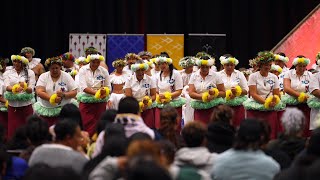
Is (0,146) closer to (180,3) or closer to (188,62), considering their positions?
(188,62)

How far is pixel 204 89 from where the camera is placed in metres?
10.5

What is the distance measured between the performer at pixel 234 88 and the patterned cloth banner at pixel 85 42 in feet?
17.9

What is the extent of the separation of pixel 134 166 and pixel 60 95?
6.29 m

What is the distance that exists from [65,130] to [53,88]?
4370 millimetres

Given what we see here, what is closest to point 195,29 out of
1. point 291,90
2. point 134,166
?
point 291,90

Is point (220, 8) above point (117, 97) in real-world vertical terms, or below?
above

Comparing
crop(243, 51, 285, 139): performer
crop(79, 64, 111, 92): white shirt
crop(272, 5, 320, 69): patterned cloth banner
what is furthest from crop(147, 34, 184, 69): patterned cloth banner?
crop(243, 51, 285, 139): performer

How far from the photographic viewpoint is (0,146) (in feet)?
20.6

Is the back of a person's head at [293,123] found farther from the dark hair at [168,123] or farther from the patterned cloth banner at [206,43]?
the patterned cloth banner at [206,43]

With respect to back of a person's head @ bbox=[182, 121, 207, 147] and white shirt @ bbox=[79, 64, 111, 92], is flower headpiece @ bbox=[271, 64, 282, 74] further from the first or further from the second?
back of a person's head @ bbox=[182, 121, 207, 147]

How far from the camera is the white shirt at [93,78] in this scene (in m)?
10.7

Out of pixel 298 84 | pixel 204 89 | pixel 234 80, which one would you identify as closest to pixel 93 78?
pixel 204 89

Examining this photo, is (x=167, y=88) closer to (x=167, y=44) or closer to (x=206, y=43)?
(x=206, y=43)

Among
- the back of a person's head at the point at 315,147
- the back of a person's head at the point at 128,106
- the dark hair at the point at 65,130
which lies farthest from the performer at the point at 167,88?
the back of a person's head at the point at 315,147
